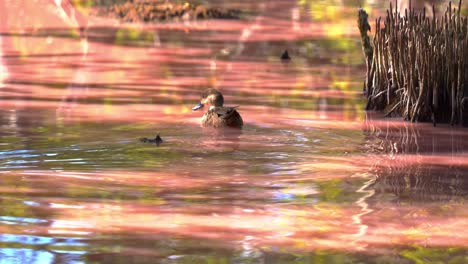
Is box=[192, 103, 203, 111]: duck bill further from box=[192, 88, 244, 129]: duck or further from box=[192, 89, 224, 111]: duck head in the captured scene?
box=[192, 88, 244, 129]: duck

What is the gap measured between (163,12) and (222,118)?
37.8 ft

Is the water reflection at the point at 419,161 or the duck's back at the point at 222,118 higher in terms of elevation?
the duck's back at the point at 222,118

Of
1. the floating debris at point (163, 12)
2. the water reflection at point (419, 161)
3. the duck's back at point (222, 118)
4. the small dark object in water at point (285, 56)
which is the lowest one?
the water reflection at point (419, 161)

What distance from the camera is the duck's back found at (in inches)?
416

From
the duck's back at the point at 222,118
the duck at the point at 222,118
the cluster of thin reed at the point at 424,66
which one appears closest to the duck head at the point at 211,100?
the duck at the point at 222,118

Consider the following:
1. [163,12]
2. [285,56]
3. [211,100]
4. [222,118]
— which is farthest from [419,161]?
[163,12]

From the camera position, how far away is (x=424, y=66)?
35.9ft

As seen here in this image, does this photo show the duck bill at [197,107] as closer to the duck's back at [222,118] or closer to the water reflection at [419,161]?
the duck's back at [222,118]

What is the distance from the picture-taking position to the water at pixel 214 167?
6.47m

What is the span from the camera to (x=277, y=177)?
27.5 ft

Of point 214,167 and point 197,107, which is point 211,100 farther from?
point 214,167

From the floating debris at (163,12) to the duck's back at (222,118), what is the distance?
10.8m

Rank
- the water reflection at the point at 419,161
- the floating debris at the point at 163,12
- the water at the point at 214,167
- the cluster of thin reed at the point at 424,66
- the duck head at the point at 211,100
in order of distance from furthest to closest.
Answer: the floating debris at the point at 163,12
the duck head at the point at 211,100
the cluster of thin reed at the point at 424,66
the water reflection at the point at 419,161
the water at the point at 214,167

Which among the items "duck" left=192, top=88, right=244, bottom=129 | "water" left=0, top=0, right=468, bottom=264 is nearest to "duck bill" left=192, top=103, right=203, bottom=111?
"water" left=0, top=0, right=468, bottom=264
